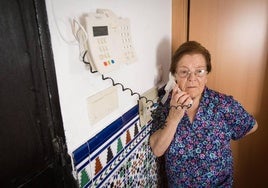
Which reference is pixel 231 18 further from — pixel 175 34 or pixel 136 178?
pixel 136 178

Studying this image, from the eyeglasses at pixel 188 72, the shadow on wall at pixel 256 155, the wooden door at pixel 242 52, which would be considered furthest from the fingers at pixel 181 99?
the shadow on wall at pixel 256 155

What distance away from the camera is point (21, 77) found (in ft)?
1.83

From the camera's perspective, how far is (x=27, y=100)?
58cm

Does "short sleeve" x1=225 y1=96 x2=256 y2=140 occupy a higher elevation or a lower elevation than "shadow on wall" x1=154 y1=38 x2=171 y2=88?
lower

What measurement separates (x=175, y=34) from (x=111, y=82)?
2.63 feet

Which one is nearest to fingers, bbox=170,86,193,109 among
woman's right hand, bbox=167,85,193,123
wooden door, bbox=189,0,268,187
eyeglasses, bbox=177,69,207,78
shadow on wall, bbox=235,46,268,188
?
woman's right hand, bbox=167,85,193,123

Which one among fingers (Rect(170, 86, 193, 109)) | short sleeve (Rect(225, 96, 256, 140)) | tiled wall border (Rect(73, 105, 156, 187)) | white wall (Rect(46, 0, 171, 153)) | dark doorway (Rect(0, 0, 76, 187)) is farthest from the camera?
short sleeve (Rect(225, 96, 256, 140))

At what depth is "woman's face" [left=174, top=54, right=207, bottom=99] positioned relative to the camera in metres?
1.23

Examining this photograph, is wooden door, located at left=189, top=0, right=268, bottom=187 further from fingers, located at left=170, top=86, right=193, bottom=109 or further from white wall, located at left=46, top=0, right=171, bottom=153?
fingers, located at left=170, top=86, right=193, bottom=109

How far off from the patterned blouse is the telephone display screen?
0.68 metres

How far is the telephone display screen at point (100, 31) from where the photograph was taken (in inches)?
29.3

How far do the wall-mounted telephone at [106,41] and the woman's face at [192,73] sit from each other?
1.38 ft

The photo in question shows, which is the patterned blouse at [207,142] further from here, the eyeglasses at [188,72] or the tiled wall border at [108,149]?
the tiled wall border at [108,149]

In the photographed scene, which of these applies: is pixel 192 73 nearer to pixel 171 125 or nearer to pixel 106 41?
pixel 171 125
